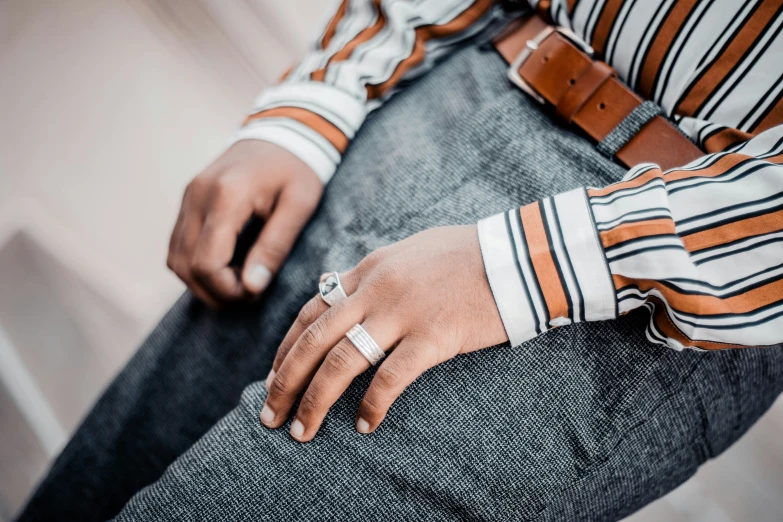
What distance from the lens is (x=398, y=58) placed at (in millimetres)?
635

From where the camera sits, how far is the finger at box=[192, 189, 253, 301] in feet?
1.83

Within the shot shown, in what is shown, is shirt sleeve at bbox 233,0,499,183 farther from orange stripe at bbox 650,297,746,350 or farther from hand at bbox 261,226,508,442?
orange stripe at bbox 650,297,746,350

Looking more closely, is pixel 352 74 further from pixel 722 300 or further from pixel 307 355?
pixel 722 300

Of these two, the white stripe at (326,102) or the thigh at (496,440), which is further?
the white stripe at (326,102)

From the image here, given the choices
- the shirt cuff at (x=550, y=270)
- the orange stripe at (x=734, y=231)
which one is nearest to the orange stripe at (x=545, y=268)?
the shirt cuff at (x=550, y=270)

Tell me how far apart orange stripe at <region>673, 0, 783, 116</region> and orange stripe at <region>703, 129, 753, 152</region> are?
0.04 m

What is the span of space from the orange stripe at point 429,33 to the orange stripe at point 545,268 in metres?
0.34

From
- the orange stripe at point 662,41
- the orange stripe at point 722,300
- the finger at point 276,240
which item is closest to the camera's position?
the orange stripe at point 722,300

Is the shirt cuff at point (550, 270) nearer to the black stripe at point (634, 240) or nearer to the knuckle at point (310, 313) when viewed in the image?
the black stripe at point (634, 240)

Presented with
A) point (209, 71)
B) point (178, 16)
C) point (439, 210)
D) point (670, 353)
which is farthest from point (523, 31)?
point (178, 16)

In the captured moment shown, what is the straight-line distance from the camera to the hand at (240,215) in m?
0.56

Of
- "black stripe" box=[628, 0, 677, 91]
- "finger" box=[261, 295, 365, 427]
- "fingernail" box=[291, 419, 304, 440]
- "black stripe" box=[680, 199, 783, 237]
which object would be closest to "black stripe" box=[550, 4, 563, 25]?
"black stripe" box=[628, 0, 677, 91]

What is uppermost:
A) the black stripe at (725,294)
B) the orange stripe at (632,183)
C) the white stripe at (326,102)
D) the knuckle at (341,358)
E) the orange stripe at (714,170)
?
the white stripe at (326,102)

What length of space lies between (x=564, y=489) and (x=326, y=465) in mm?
220
